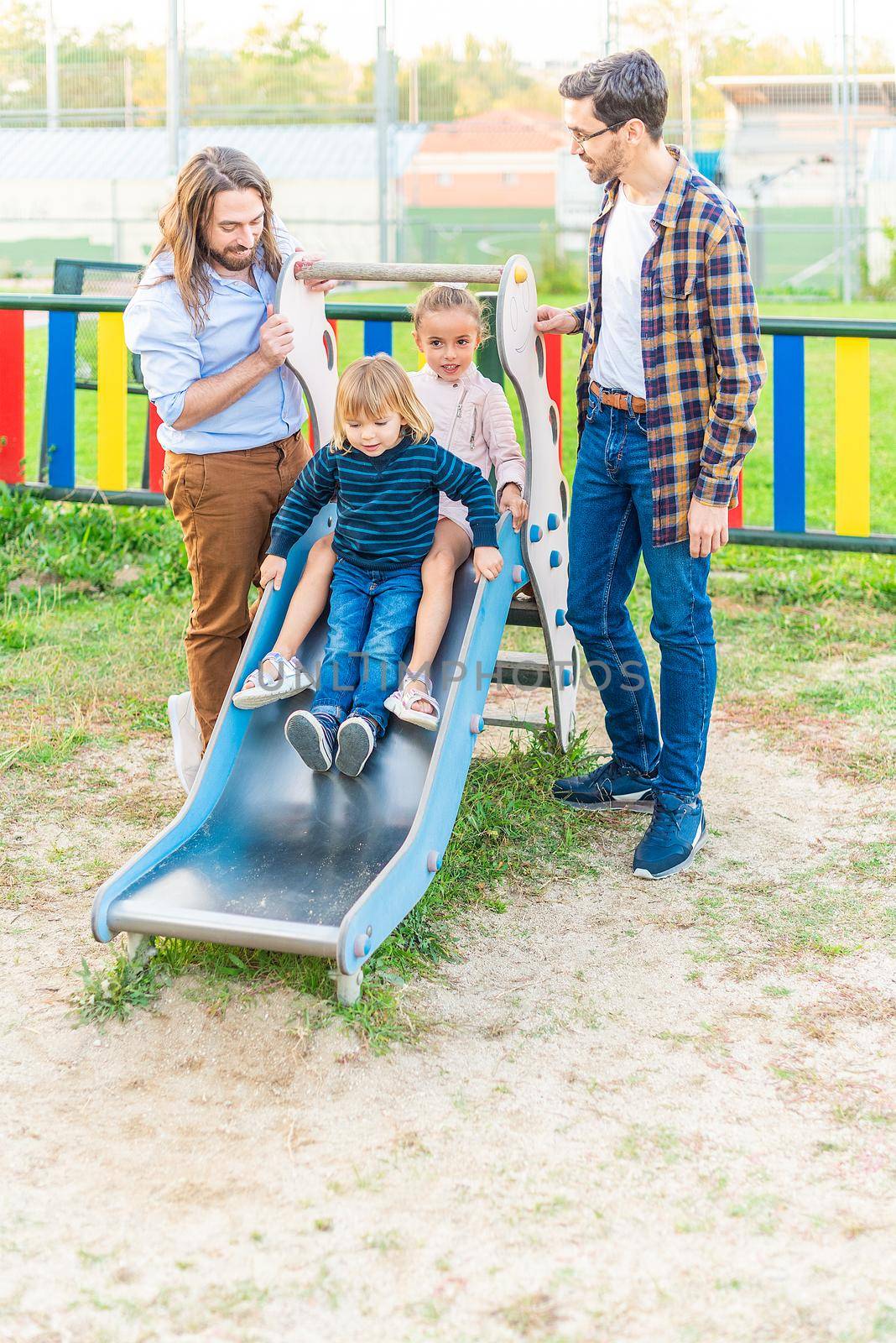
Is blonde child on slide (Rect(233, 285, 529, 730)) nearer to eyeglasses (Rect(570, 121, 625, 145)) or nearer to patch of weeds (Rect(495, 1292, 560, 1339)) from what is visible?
eyeglasses (Rect(570, 121, 625, 145))

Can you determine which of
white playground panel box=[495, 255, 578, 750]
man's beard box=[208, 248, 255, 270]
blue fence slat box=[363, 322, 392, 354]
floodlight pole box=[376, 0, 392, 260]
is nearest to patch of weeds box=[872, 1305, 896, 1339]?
white playground panel box=[495, 255, 578, 750]

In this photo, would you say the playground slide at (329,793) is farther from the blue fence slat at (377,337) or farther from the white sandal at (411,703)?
the blue fence slat at (377,337)

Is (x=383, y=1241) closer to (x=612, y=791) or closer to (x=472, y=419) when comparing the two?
(x=612, y=791)

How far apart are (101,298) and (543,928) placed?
4.07 meters

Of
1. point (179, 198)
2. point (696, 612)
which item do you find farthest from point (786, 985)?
point (179, 198)

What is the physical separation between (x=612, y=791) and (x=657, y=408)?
46.2 inches

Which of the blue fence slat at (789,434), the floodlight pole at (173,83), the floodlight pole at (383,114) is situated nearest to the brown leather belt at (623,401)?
A: the blue fence slat at (789,434)

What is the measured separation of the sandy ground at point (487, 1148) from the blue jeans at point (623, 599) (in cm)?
46

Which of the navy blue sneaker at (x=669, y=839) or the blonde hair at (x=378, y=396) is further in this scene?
the navy blue sneaker at (x=669, y=839)

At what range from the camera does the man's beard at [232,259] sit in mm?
3342

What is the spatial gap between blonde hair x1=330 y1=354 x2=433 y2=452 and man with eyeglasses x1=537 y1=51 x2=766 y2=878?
484 millimetres

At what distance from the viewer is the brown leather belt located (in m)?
3.39

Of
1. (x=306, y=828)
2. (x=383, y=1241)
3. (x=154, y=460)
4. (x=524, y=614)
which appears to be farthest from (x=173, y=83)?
(x=383, y=1241)

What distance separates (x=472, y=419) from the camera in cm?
373
